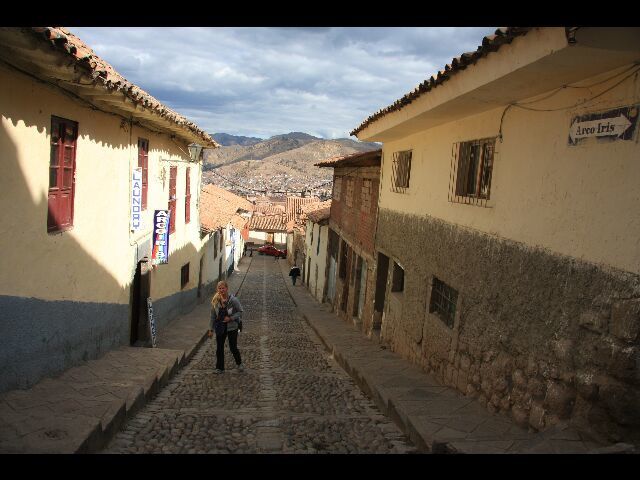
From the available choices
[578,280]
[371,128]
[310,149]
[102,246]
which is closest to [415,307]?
[371,128]

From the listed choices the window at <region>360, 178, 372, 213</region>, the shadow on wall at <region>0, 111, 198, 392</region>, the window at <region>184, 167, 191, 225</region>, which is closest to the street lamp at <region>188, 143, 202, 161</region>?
the window at <region>184, 167, 191, 225</region>

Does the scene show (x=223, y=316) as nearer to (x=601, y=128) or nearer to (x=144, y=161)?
→ (x=144, y=161)

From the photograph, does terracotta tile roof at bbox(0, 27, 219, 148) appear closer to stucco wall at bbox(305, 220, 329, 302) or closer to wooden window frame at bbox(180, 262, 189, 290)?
wooden window frame at bbox(180, 262, 189, 290)

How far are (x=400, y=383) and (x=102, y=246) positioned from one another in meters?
5.12

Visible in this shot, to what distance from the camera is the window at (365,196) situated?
13.7m

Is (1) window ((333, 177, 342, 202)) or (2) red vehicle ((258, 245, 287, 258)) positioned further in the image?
(2) red vehicle ((258, 245, 287, 258))

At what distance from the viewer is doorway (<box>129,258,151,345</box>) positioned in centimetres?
1074

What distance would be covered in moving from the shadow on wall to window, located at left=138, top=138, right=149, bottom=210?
1.65m

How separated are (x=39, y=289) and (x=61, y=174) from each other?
150cm

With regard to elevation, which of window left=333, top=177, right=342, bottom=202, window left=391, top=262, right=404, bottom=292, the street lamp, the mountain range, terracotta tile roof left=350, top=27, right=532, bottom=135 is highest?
the mountain range

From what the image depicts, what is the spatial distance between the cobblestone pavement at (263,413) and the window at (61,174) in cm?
266

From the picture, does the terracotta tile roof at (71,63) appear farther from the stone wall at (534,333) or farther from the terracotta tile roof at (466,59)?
the stone wall at (534,333)

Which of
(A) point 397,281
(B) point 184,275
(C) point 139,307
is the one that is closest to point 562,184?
(A) point 397,281

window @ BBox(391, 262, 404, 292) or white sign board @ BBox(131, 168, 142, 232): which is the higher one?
white sign board @ BBox(131, 168, 142, 232)
